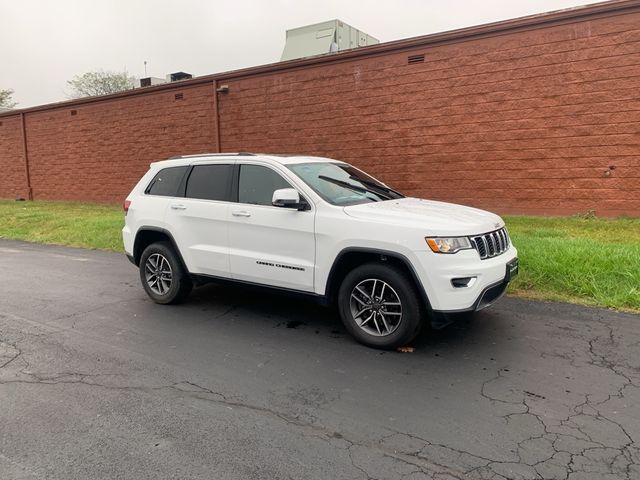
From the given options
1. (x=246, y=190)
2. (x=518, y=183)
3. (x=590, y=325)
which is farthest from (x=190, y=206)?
(x=518, y=183)

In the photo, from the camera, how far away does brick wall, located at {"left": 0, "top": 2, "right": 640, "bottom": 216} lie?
10.2 m

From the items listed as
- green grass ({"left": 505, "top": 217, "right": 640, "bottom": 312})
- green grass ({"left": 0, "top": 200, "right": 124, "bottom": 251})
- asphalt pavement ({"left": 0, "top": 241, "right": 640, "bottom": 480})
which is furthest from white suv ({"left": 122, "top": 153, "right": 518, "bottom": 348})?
green grass ({"left": 0, "top": 200, "right": 124, "bottom": 251})

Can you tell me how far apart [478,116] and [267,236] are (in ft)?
26.2

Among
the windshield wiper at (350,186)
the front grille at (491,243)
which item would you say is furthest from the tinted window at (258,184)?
the front grille at (491,243)

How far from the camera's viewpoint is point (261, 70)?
48.7 ft

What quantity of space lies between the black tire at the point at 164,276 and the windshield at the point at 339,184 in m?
1.91

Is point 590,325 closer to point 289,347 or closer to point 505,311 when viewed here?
point 505,311

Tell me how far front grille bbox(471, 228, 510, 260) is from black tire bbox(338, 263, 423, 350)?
2.20 ft

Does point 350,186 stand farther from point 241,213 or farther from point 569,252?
point 569,252

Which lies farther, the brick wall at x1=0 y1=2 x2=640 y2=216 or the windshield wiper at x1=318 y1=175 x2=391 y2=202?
the brick wall at x1=0 y1=2 x2=640 y2=216

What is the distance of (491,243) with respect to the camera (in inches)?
183

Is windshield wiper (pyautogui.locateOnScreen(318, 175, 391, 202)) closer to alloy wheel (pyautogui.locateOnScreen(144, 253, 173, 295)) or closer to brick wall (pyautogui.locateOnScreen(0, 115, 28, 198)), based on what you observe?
alloy wheel (pyautogui.locateOnScreen(144, 253, 173, 295))

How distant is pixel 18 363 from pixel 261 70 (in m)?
12.0

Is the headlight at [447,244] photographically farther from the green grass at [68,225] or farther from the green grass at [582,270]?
the green grass at [68,225]
